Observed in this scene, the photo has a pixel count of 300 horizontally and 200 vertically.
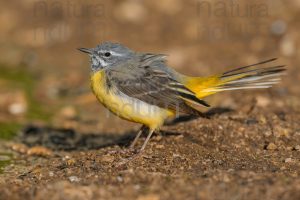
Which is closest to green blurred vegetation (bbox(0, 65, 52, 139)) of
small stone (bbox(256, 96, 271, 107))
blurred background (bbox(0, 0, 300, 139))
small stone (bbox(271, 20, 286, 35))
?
A: blurred background (bbox(0, 0, 300, 139))

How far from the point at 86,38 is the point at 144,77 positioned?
25.2 feet

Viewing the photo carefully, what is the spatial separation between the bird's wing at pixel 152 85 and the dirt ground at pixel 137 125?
1.71 ft

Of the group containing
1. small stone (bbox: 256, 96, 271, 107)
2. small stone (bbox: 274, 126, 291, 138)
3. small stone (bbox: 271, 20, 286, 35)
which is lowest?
small stone (bbox: 274, 126, 291, 138)

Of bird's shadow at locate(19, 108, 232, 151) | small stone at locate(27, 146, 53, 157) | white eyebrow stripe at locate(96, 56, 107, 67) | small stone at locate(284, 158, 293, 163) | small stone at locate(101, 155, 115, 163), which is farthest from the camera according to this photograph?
bird's shadow at locate(19, 108, 232, 151)

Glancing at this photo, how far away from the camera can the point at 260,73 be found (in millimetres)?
8461

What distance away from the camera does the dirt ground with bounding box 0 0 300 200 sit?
6.55 meters

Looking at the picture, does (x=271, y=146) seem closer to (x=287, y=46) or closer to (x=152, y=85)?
(x=152, y=85)

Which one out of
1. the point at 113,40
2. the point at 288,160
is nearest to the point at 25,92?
the point at 113,40

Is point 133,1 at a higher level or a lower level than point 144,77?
higher

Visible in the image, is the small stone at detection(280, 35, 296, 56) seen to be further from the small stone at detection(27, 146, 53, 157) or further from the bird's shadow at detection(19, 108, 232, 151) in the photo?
the small stone at detection(27, 146, 53, 157)

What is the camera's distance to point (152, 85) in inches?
336

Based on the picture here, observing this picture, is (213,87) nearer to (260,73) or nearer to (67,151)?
(260,73)

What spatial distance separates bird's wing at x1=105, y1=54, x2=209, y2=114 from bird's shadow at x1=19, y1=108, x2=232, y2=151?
1.32 meters

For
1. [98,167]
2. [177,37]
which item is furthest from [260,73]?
[177,37]
